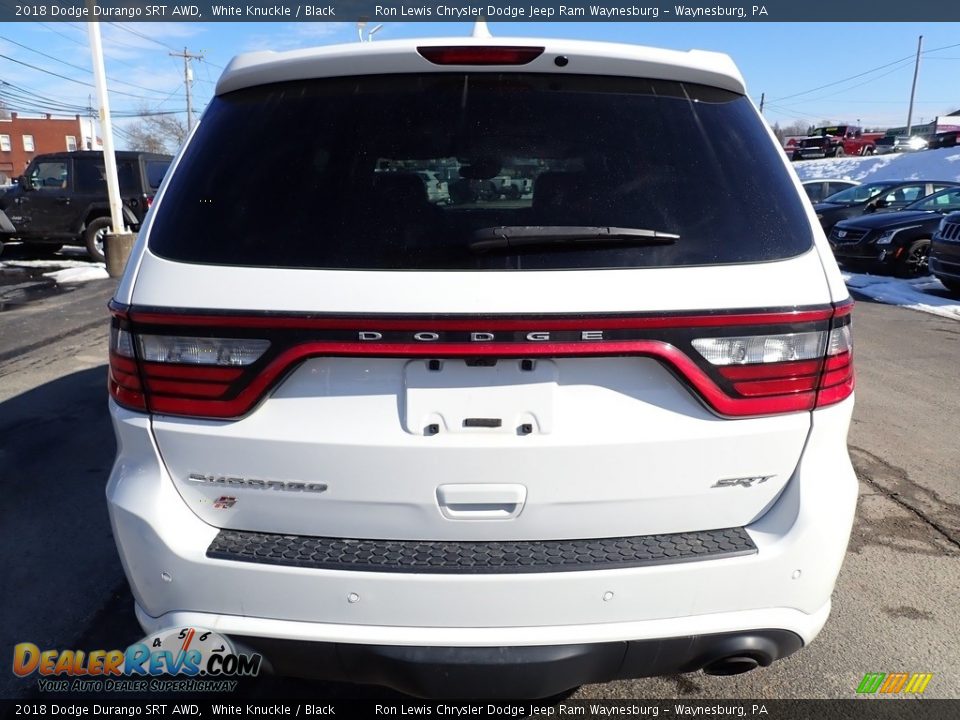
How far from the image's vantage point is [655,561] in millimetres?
1679

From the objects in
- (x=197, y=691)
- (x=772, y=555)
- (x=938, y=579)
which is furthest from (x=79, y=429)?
(x=938, y=579)

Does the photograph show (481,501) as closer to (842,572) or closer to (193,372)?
(193,372)

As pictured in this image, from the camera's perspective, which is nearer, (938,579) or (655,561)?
(655,561)

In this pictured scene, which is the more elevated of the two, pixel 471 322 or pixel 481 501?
pixel 471 322

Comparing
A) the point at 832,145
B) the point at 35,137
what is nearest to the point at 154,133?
the point at 35,137

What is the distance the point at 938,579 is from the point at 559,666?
2273mm

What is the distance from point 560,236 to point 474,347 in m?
0.34

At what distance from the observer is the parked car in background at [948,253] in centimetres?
960

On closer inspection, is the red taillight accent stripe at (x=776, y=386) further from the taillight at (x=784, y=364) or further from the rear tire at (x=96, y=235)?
the rear tire at (x=96, y=235)

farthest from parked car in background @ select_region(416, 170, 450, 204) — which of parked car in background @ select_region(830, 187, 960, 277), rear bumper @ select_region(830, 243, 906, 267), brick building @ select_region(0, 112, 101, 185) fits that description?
brick building @ select_region(0, 112, 101, 185)

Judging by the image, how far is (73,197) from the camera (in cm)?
1372

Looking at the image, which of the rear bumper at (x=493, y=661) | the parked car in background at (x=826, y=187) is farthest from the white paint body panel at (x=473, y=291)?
the parked car in background at (x=826, y=187)

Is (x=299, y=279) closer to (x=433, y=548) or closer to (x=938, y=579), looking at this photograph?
(x=433, y=548)

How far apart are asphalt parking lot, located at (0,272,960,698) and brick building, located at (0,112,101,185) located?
82.0 meters
